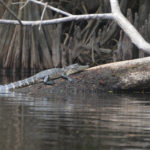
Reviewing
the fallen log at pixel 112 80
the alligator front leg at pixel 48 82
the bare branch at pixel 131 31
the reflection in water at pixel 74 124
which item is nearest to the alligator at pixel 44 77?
the alligator front leg at pixel 48 82

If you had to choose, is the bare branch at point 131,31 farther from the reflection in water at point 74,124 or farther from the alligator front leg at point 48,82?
the alligator front leg at point 48,82

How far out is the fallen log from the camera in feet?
39.0

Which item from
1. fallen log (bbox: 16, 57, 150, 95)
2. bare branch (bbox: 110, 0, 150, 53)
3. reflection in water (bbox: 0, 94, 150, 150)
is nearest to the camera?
reflection in water (bbox: 0, 94, 150, 150)

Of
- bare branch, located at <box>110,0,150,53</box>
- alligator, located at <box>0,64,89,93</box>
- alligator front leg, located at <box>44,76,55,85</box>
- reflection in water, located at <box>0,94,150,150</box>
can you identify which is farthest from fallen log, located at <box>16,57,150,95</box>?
reflection in water, located at <box>0,94,150,150</box>

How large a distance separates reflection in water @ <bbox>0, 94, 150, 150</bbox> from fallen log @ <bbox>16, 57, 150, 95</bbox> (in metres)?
1.72

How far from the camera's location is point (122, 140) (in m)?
5.53

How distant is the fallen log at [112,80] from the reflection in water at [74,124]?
5.65ft

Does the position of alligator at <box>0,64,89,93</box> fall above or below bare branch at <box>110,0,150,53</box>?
below

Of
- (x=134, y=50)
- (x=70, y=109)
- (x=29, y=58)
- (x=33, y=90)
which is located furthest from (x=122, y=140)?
(x=29, y=58)

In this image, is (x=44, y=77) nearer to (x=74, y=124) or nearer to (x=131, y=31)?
(x=131, y=31)

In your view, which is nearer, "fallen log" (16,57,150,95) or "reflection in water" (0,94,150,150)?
"reflection in water" (0,94,150,150)

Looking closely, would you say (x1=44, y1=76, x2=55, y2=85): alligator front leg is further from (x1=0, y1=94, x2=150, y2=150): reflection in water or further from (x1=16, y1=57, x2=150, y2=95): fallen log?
(x1=0, y1=94, x2=150, y2=150): reflection in water

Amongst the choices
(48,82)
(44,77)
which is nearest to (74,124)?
(48,82)

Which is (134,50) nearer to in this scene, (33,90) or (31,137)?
(33,90)
